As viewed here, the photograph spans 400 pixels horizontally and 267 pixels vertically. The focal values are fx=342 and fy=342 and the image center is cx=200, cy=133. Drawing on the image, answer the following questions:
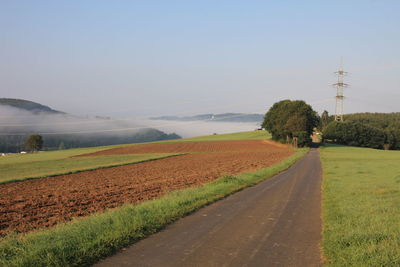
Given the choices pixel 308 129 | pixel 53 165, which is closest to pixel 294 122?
pixel 308 129

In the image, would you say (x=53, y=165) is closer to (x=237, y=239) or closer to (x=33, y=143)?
(x=237, y=239)

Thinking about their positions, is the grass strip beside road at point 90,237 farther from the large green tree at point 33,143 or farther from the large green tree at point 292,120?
the large green tree at point 33,143

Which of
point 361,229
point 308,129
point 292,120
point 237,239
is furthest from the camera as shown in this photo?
point 308,129

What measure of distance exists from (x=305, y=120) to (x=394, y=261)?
261 feet

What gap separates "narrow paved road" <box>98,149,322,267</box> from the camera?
7.55 meters

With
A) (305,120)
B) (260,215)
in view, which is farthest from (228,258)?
(305,120)

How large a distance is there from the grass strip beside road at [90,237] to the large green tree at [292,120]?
73314mm

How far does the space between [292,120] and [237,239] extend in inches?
3064

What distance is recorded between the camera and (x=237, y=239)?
29.9 ft

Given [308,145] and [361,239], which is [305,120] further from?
[361,239]

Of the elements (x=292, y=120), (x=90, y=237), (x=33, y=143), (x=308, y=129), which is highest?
(x=292, y=120)

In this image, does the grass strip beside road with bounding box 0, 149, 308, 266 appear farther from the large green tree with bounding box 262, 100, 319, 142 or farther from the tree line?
the tree line

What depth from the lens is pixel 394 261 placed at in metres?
7.19

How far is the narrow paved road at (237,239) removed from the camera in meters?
7.55
